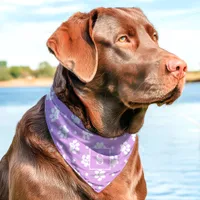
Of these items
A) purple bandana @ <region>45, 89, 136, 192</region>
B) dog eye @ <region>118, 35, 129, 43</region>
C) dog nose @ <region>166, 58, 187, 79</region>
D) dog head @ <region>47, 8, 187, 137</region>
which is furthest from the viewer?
purple bandana @ <region>45, 89, 136, 192</region>

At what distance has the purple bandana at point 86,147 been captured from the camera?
483cm

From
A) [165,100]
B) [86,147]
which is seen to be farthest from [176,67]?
[86,147]

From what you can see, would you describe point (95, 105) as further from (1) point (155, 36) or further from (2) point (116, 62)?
(1) point (155, 36)

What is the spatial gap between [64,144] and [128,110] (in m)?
0.51

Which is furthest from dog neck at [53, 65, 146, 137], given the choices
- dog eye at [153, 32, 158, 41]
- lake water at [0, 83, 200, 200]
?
lake water at [0, 83, 200, 200]

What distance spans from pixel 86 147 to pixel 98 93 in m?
0.42

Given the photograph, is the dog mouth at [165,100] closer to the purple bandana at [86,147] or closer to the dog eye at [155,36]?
the purple bandana at [86,147]

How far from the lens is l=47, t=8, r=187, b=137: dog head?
4.49 m

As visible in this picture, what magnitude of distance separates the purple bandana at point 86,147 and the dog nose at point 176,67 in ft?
2.50

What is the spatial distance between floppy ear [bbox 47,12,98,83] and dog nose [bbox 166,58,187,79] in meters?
0.49

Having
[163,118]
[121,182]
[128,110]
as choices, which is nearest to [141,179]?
[121,182]

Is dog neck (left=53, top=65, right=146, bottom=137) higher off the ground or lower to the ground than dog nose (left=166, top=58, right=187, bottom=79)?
lower

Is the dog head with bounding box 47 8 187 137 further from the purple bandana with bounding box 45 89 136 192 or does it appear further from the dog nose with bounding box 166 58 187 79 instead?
the purple bandana with bounding box 45 89 136 192

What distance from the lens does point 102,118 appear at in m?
4.92
